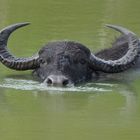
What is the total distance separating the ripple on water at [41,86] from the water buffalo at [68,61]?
0.13 metres

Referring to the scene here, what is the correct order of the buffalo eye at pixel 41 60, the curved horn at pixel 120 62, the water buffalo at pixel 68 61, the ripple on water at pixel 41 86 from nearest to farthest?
the ripple on water at pixel 41 86
the water buffalo at pixel 68 61
the buffalo eye at pixel 41 60
the curved horn at pixel 120 62

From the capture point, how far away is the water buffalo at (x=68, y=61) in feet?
38.5

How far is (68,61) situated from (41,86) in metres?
0.62

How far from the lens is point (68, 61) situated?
11867 millimetres

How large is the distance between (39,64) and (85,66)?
0.65 meters

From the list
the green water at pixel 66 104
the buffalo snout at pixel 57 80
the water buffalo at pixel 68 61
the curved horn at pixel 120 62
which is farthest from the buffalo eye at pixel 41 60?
the curved horn at pixel 120 62

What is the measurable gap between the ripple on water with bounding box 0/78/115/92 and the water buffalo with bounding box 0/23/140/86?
0.13 metres

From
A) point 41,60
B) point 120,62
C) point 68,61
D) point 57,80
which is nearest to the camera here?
point 57,80

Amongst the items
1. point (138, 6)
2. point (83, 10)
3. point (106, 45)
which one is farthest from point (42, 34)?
point (138, 6)

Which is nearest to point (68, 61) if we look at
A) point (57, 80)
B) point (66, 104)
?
point (57, 80)

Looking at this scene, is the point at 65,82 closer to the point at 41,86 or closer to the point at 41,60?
the point at 41,86

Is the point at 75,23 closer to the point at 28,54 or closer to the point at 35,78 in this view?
the point at 28,54

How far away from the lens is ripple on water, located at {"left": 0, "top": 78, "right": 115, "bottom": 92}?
11.3 meters

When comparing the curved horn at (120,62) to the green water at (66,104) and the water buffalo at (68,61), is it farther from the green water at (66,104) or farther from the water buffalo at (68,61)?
the green water at (66,104)
